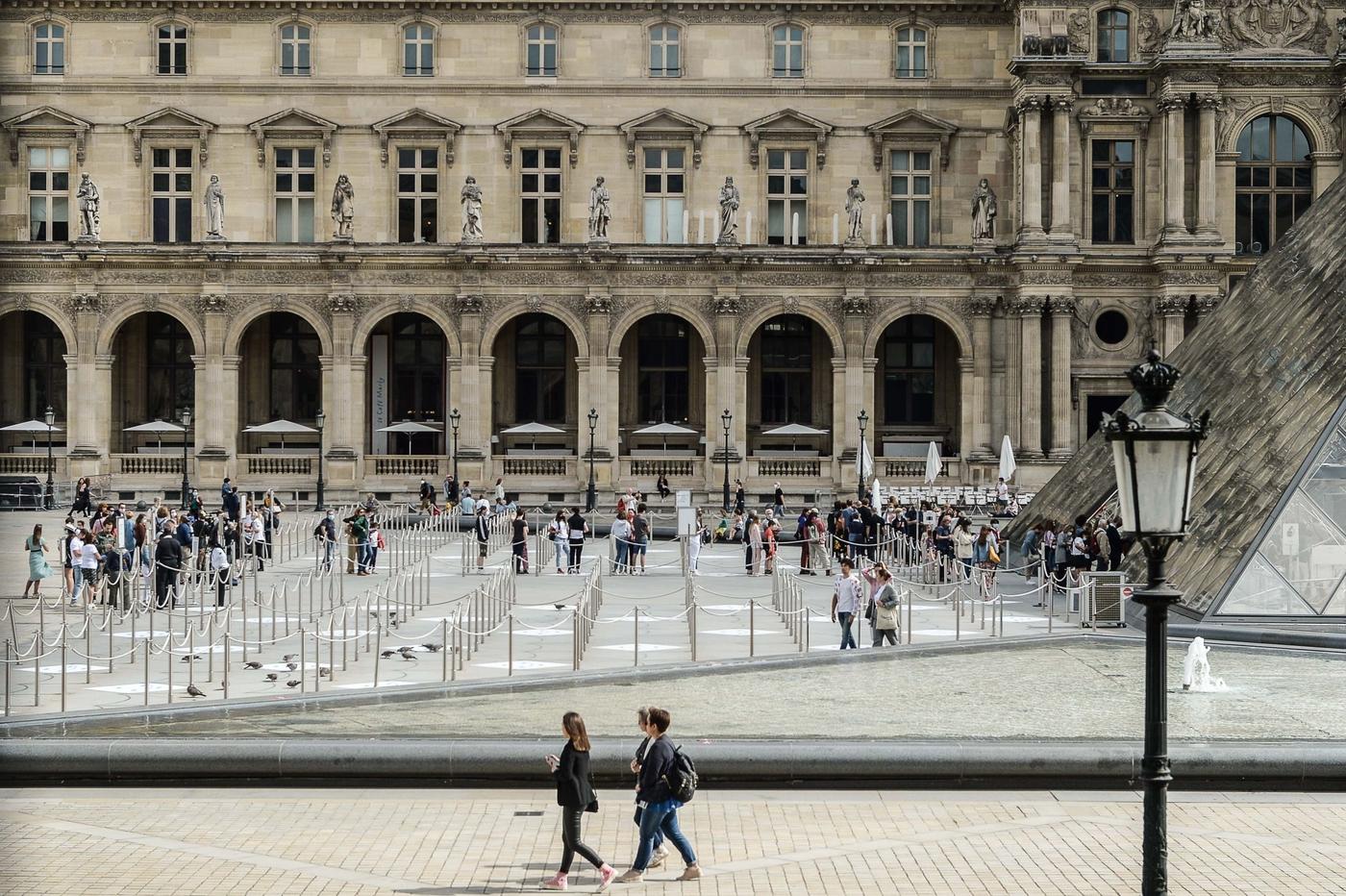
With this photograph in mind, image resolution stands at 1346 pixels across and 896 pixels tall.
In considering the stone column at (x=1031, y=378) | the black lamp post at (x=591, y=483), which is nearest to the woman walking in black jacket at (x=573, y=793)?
the black lamp post at (x=591, y=483)

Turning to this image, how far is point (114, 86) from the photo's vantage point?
6234 centimetres

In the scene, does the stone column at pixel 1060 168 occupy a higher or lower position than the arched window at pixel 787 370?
higher

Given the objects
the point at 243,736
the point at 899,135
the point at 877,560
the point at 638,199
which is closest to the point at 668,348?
the point at 638,199

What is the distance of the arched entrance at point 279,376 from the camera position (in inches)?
2489

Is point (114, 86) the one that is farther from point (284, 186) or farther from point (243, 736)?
point (243, 736)

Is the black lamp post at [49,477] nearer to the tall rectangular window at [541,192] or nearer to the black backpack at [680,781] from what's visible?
the tall rectangular window at [541,192]

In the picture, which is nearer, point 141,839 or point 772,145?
point 141,839

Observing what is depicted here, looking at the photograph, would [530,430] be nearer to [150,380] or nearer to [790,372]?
[790,372]

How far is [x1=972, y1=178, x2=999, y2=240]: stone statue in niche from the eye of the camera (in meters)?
60.0

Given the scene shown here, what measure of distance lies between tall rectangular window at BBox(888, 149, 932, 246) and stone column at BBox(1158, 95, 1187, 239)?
8.16m

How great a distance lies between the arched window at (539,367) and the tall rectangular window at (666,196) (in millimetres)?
5498

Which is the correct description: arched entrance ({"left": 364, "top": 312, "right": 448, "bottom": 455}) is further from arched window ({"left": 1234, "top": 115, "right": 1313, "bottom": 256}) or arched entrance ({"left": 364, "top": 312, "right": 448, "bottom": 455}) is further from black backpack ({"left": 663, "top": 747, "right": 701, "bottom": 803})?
black backpack ({"left": 663, "top": 747, "right": 701, "bottom": 803})

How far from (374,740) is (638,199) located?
153 ft

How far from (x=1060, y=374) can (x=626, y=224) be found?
15785mm
